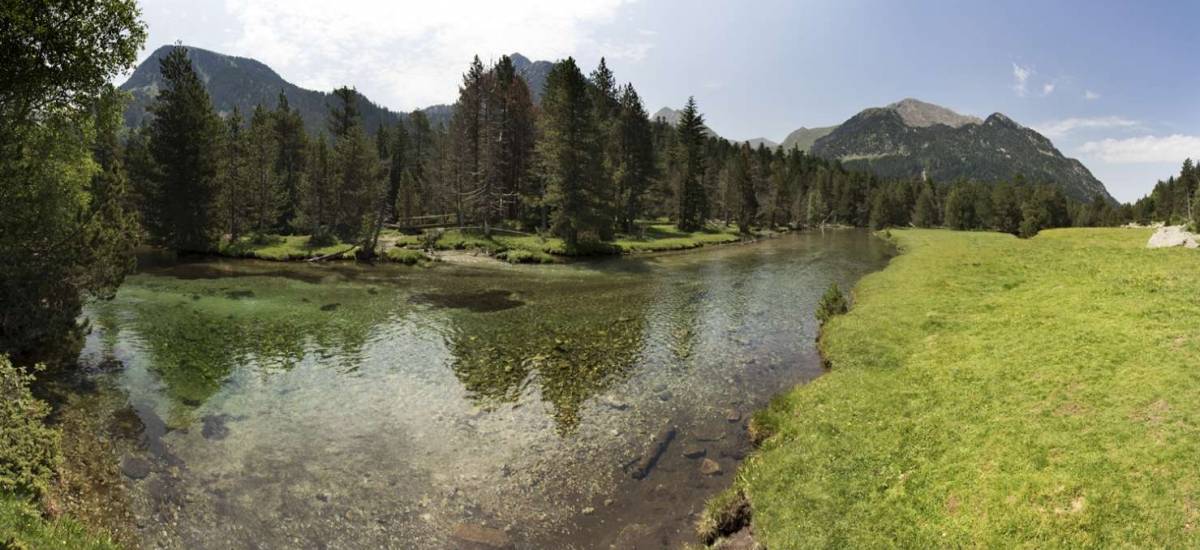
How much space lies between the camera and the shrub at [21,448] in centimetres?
1071

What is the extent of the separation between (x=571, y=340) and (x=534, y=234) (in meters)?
48.4

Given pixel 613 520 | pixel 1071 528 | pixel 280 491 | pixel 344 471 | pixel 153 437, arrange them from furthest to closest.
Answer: pixel 153 437
pixel 344 471
pixel 280 491
pixel 613 520
pixel 1071 528

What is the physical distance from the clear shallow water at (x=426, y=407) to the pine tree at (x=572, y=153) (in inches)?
913

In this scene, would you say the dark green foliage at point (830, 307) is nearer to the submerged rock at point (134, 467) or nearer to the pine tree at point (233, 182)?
the submerged rock at point (134, 467)

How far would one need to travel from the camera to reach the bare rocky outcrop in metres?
38.2

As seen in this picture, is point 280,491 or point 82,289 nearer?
point 280,491

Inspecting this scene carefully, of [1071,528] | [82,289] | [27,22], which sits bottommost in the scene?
[1071,528]

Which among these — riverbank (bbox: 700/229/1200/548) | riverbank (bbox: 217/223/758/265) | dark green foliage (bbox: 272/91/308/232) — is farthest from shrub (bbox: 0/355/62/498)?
dark green foliage (bbox: 272/91/308/232)

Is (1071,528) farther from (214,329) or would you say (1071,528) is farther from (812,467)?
(214,329)

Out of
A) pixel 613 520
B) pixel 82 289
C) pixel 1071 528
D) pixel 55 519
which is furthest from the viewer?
pixel 82 289

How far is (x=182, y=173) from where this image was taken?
58.2m

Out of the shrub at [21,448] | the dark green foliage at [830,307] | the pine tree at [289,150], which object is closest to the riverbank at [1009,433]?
the dark green foliage at [830,307]

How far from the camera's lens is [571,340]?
27.2 metres

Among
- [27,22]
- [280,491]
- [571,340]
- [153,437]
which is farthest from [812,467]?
[27,22]
